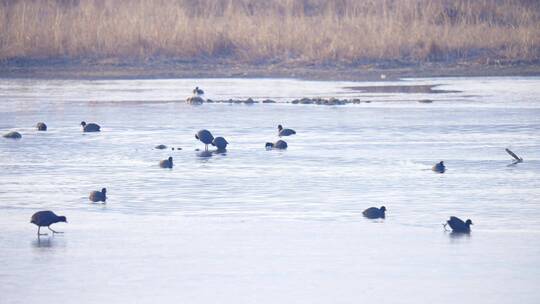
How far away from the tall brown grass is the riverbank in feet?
1.08

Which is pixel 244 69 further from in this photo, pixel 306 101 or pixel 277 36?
pixel 306 101

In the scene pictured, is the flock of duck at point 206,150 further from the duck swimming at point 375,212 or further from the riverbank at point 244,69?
the riverbank at point 244,69

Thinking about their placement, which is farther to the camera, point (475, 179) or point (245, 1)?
point (245, 1)

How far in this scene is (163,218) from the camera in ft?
38.7

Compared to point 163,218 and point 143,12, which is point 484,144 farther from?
point 143,12

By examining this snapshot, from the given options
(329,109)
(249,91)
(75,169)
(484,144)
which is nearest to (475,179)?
(484,144)

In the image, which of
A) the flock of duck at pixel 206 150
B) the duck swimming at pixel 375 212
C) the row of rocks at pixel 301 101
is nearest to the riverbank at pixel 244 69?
the row of rocks at pixel 301 101

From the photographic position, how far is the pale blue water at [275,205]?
900 cm

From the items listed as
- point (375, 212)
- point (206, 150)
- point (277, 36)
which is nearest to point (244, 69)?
point (277, 36)

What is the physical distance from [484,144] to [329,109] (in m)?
5.91

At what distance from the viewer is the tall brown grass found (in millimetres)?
32125

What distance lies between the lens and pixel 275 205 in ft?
40.9

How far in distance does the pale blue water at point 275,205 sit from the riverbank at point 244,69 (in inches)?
297

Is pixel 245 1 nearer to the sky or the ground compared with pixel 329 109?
nearer to the sky
